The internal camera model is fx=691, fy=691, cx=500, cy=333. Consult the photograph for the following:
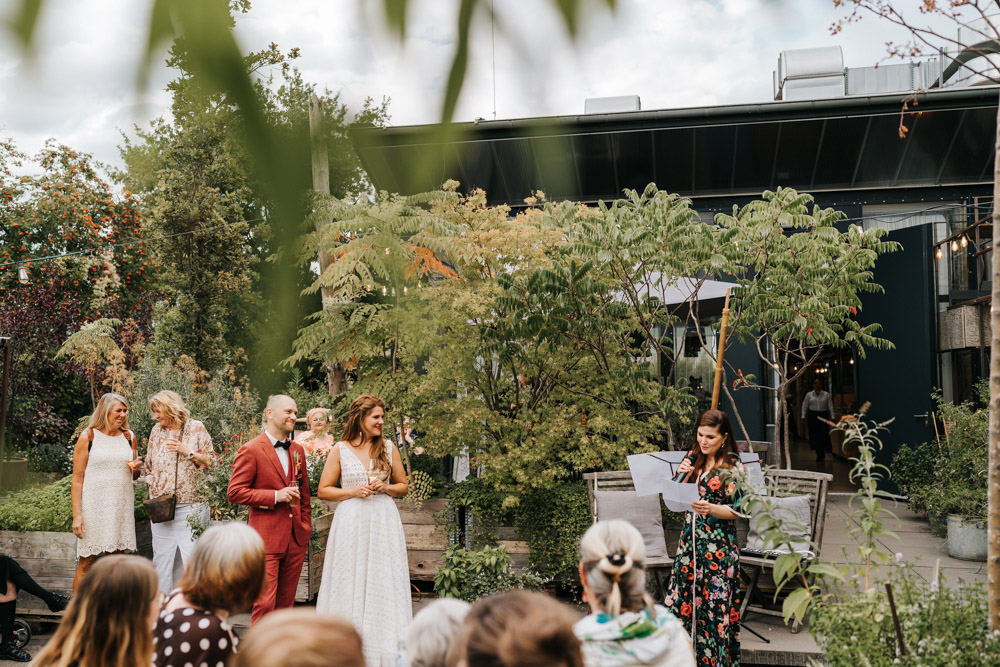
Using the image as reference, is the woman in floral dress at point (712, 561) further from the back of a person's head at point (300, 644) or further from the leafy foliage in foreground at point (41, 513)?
the leafy foliage in foreground at point (41, 513)

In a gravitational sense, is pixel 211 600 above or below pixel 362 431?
below

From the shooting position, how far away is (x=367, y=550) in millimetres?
4406

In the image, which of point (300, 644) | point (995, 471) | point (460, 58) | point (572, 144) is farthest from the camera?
point (995, 471)

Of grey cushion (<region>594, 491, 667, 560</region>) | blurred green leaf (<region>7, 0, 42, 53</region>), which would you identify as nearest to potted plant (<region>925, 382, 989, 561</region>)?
grey cushion (<region>594, 491, 667, 560</region>)

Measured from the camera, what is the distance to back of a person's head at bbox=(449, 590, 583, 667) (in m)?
1.71

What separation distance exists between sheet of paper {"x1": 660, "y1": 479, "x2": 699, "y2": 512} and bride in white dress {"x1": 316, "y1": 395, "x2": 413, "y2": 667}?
1768mm

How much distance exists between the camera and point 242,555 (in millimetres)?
2527

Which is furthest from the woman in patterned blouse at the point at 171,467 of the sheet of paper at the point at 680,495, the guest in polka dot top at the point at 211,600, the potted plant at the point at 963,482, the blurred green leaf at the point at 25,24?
the potted plant at the point at 963,482

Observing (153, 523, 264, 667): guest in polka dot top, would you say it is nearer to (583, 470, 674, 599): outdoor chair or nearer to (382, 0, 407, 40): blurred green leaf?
(382, 0, 407, 40): blurred green leaf

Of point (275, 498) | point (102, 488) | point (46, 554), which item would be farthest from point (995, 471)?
point (46, 554)

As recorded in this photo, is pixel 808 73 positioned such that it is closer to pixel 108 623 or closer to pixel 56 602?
pixel 108 623

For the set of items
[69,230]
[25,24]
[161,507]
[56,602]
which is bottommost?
[56,602]

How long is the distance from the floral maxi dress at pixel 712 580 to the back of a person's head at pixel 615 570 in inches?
65.9

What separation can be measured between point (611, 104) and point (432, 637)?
5.80 feet
